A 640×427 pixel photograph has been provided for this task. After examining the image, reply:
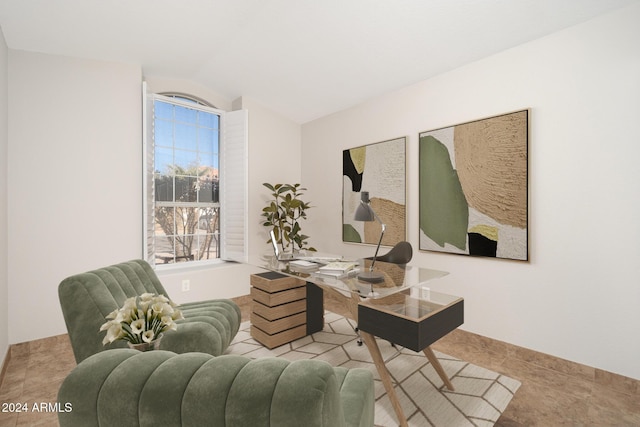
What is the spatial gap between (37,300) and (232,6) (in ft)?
10.2

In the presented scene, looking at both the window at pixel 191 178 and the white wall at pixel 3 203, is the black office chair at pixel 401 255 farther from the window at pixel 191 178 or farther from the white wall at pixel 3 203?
the white wall at pixel 3 203

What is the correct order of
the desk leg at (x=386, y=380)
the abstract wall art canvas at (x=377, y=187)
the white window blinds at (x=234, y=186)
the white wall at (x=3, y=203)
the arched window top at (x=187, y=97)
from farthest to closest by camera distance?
the white window blinds at (x=234, y=186)
the arched window top at (x=187, y=97)
the abstract wall art canvas at (x=377, y=187)
the white wall at (x=3, y=203)
the desk leg at (x=386, y=380)

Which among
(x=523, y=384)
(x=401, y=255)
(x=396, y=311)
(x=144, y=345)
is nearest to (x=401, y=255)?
(x=401, y=255)

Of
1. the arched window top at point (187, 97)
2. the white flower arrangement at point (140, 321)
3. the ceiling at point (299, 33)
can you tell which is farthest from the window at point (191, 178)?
the white flower arrangement at point (140, 321)

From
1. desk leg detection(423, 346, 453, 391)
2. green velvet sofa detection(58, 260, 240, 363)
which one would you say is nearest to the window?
green velvet sofa detection(58, 260, 240, 363)

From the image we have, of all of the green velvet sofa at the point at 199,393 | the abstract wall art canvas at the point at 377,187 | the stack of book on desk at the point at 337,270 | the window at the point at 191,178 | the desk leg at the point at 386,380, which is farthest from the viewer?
the window at the point at 191,178

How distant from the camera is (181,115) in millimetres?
3936

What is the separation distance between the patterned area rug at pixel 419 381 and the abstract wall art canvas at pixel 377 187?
1.21 metres

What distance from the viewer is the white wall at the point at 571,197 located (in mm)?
2039

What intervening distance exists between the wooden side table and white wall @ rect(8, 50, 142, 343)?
1503mm

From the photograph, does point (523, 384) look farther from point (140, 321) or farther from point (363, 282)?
point (140, 321)

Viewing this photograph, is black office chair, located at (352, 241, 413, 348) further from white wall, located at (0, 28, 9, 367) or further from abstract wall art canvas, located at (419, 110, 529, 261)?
white wall, located at (0, 28, 9, 367)

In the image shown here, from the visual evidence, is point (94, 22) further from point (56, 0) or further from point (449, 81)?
point (449, 81)

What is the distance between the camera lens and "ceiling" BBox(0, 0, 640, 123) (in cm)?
225
